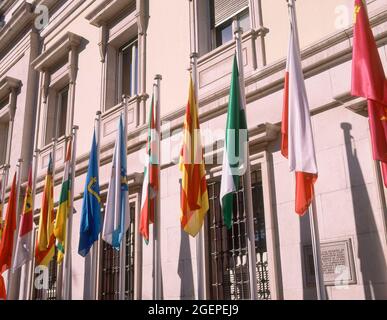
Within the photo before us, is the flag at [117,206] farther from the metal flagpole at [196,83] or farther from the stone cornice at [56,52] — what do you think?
the stone cornice at [56,52]

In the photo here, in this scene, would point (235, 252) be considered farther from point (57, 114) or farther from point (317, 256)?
point (57, 114)

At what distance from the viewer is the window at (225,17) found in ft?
27.7

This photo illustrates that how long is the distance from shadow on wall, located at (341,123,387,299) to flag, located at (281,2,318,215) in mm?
649

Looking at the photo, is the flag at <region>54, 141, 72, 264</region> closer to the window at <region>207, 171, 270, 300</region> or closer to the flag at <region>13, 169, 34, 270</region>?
the flag at <region>13, 169, 34, 270</region>

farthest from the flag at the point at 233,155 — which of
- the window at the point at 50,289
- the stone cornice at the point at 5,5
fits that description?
the stone cornice at the point at 5,5

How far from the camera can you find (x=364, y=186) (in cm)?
580

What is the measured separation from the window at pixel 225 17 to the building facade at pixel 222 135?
2 centimetres

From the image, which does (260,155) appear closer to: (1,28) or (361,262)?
(361,262)

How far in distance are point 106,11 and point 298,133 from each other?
6.98 meters

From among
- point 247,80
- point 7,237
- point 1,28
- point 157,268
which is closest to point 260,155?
point 247,80

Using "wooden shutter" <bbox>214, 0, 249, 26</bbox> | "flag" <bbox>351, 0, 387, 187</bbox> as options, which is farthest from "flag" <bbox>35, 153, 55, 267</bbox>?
"flag" <bbox>351, 0, 387, 187</bbox>

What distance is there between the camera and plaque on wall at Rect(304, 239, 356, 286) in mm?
5730

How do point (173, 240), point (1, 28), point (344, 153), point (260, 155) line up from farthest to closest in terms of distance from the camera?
1. point (1, 28)
2. point (173, 240)
3. point (260, 155)
4. point (344, 153)
